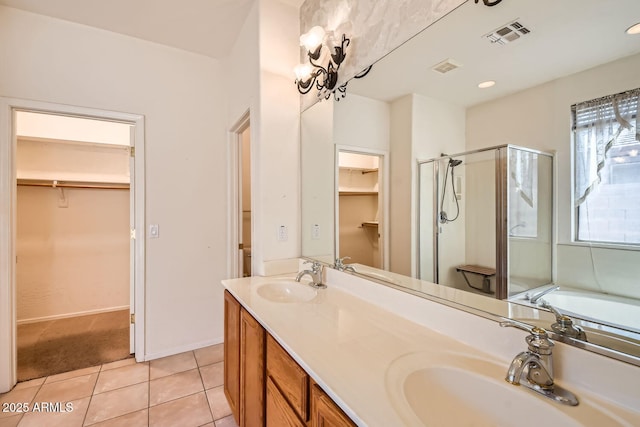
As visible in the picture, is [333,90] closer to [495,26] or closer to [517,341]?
[495,26]

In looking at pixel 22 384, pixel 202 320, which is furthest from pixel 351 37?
Answer: pixel 22 384

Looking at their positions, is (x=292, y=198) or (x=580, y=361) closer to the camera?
(x=580, y=361)

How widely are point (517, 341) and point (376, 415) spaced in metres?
0.49

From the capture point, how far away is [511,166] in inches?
37.9

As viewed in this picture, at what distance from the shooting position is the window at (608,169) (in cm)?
66

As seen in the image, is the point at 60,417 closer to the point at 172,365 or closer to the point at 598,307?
the point at 172,365

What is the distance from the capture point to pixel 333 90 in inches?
67.5

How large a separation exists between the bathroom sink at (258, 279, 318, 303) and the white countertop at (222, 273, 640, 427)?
0.22 meters

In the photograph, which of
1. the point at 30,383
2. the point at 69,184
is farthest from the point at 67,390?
the point at 69,184

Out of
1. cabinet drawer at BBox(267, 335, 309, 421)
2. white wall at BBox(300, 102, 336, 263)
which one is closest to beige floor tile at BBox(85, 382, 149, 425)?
cabinet drawer at BBox(267, 335, 309, 421)

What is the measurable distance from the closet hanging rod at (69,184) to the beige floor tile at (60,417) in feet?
7.11

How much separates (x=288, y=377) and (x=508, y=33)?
4.54 ft

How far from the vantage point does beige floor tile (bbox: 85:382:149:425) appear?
1.72m

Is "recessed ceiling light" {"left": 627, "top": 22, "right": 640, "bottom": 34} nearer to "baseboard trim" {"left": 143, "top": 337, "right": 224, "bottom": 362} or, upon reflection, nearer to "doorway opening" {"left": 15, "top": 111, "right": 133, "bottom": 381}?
"baseboard trim" {"left": 143, "top": 337, "right": 224, "bottom": 362}
